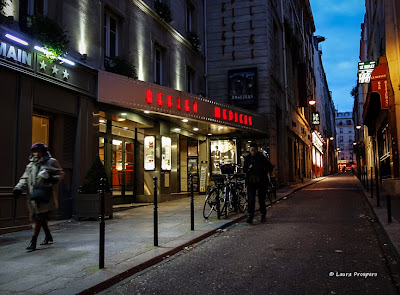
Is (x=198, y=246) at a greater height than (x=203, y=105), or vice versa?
(x=203, y=105)

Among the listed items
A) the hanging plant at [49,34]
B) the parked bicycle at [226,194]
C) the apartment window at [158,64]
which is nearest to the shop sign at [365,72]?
the apartment window at [158,64]

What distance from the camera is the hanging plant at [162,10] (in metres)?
15.6

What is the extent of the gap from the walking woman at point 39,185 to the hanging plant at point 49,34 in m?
3.71

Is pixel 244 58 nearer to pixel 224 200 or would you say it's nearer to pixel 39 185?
pixel 224 200

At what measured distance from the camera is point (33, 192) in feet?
20.5

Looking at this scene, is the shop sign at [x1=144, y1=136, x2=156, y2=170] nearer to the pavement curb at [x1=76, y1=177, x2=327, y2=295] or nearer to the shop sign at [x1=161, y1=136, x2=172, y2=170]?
the shop sign at [x1=161, y1=136, x2=172, y2=170]

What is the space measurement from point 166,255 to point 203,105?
1066 cm

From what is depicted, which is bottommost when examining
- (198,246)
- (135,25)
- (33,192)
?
(198,246)

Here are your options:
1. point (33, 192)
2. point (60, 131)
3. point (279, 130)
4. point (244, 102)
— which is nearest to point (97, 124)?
point (60, 131)

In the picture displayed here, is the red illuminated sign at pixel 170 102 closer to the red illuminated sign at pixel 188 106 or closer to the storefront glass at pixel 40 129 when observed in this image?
the red illuminated sign at pixel 188 106

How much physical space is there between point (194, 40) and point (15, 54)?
12216 mm

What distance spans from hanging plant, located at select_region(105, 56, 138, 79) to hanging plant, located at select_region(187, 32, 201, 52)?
7.26 m

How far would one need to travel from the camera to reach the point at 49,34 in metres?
9.04

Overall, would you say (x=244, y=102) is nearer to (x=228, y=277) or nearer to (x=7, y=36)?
(x=7, y=36)
